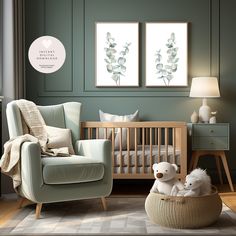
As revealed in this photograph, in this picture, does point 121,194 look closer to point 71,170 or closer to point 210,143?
point 210,143

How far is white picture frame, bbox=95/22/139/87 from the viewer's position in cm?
509

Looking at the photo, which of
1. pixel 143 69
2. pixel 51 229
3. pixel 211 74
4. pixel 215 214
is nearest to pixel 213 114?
pixel 211 74

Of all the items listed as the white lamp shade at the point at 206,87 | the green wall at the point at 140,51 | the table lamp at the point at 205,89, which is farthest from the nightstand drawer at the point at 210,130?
the green wall at the point at 140,51

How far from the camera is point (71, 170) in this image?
3549mm

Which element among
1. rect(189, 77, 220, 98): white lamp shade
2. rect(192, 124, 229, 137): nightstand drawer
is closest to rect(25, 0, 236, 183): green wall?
rect(189, 77, 220, 98): white lamp shade

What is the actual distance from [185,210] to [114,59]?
240cm

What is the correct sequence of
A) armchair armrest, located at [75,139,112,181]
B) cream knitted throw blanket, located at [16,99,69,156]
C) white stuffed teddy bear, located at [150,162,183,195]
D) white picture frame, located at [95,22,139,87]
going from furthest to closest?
white picture frame, located at [95,22,139,87], cream knitted throw blanket, located at [16,99,69,156], armchair armrest, located at [75,139,112,181], white stuffed teddy bear, located at [150,162,183,195]

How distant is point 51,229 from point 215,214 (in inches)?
42.2

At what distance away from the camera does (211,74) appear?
5117 mm

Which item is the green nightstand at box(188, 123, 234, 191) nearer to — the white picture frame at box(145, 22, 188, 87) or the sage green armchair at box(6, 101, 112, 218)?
the white picture frame at box(145, 22, 188, 87)

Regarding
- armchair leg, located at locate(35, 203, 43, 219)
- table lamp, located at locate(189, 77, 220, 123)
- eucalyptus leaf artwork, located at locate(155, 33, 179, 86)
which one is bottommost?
armchair leg, located at locate(35, 203, 43, 219)

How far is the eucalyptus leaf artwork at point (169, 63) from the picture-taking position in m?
5.09

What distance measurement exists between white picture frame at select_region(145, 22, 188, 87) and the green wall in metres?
0.06

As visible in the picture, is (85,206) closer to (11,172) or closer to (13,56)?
(11,172)
